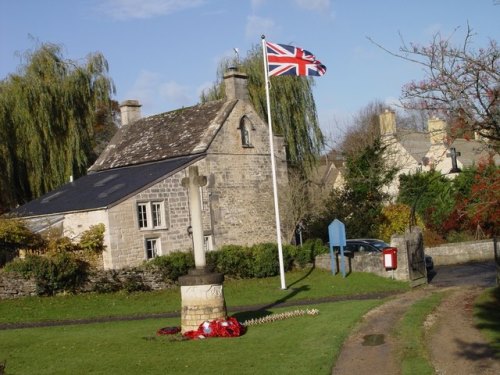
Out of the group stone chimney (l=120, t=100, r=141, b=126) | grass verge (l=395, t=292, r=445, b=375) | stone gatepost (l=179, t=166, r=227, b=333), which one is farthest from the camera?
stone chimney (l=120, t=100, r=141, b=126)

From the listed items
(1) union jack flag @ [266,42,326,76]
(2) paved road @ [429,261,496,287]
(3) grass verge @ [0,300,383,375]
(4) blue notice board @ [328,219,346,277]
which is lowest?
(2) paved road @ [429,261,496,287]

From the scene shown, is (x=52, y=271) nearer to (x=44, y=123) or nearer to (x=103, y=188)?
(x=103, y=188)

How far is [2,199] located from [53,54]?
937 centimetres

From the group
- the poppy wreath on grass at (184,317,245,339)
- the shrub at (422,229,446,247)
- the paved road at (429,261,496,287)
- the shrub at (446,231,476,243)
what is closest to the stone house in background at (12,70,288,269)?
the paved road at (429,261,496,287)

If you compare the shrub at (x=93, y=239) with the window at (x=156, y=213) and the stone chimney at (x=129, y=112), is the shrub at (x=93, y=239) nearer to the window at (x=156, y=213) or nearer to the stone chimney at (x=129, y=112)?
the window at (x=156, y=213)

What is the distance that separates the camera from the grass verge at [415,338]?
41.3 ft

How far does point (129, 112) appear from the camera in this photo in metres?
45.3

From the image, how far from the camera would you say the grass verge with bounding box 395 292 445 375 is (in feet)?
41.3

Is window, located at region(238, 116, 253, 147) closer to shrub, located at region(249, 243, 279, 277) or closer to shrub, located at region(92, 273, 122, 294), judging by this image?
shrub, located at region(249, 243, 279, 277)

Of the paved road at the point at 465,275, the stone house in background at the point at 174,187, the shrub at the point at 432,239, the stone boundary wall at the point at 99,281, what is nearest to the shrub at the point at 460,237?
the shrub at the point at 432,239

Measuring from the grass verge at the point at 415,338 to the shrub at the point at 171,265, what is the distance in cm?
1143

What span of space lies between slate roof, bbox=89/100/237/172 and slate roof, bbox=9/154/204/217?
0.63 meters

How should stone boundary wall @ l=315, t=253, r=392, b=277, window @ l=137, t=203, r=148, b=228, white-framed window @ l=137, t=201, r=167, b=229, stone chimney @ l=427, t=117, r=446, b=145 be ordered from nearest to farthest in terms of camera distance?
stone chimney @ l=427, t=117, r=446, b=145 → stone boundary wall @ l=315, t=253, r=392, b=277 → window @ l=137, t=203, r=148, b=228 → white-framed window @ l=137, t=201, r=167, b=229

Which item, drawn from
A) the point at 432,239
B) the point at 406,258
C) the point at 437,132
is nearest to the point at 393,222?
the point at 432,239
